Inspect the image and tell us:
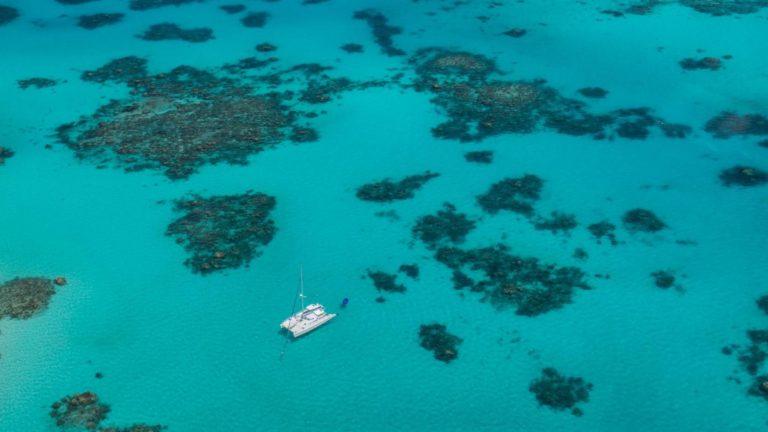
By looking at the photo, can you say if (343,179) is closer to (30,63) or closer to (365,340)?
(365,340)

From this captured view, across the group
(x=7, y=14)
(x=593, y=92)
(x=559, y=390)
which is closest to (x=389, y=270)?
(x=559, y=390)

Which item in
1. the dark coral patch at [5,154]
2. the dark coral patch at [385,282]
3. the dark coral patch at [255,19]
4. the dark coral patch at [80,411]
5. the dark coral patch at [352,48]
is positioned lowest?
the dark coral patch at [80,411]

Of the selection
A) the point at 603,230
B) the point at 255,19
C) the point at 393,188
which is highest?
the point at 255,19

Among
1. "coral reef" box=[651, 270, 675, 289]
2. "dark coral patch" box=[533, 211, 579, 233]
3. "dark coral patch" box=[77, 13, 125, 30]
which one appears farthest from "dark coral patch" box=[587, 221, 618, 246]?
"dark coral patch" box=[77, 13, 125, 30]

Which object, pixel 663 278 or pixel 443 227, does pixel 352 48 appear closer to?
pixel 443 227

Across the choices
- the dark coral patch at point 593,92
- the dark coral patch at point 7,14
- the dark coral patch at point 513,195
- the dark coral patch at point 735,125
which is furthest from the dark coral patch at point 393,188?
the dark coral patch at point 7,14

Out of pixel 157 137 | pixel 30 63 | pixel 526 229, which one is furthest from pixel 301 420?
pixel 30 63

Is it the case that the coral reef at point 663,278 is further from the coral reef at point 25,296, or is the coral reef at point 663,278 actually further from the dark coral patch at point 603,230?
the coral reef at point 25,296
